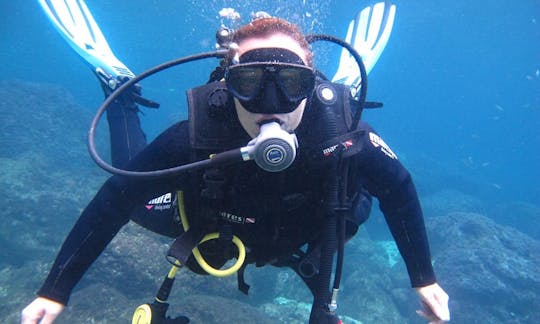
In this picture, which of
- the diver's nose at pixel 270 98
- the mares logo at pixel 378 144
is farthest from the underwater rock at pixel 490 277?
the diver's nose at pixel 270 98

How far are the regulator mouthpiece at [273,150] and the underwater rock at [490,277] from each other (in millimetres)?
11013

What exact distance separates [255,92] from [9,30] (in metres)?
71.9

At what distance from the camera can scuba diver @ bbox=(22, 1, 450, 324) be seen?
250 cm

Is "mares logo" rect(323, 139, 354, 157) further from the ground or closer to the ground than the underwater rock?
closer to the ground

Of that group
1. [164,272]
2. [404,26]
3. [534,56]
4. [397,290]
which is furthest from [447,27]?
[164,272]

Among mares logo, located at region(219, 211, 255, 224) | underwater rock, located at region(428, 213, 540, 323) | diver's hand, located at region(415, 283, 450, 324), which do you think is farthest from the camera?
underwater rock, located at region(428, 213, 540, 323)

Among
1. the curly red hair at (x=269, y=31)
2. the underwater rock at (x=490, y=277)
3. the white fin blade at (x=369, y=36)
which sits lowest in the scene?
the curly red hair at (x=269, y=31)

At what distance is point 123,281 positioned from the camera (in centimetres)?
866

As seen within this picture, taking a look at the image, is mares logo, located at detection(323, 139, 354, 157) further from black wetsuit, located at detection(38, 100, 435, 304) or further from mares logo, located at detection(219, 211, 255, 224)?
mares logo, located at detection(219, 211, 255, 224)

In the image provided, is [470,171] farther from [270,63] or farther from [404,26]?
[270,63]

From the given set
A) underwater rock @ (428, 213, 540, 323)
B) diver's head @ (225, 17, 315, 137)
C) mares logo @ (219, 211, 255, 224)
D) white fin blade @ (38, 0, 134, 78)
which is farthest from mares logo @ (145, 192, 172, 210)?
underwater rock @ (428, 213, 540, 323)

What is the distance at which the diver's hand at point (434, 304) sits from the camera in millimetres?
2773

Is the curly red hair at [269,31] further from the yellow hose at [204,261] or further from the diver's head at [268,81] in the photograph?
the yellow hose at [204,261]

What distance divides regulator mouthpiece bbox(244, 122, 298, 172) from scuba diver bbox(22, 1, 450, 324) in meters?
0.15
